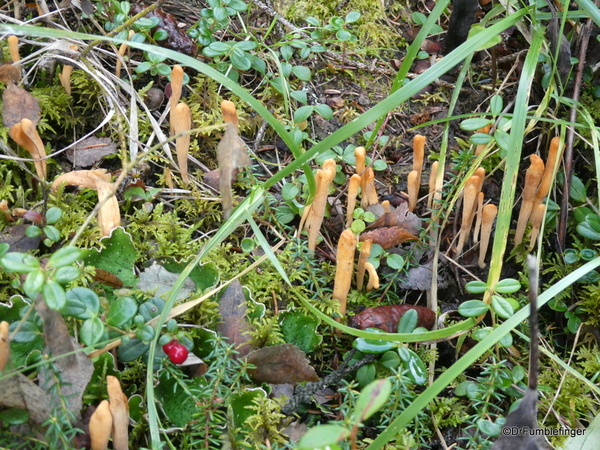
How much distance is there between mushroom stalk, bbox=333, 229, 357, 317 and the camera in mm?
1689

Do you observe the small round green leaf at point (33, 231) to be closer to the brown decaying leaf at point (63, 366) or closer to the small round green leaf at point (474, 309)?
the brown decaying leaf at point (63, 366)

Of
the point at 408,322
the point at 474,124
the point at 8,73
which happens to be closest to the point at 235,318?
the point at 408,322

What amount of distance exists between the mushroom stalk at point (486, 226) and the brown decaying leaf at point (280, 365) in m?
0.83

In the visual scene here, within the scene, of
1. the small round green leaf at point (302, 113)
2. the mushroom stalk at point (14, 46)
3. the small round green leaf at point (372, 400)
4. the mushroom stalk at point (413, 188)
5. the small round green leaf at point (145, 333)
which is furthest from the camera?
the small round green leaf at point (302, 113)

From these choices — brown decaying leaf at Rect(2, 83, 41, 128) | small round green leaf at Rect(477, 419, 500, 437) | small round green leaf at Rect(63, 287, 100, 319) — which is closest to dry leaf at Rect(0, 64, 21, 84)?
brown decaying leaf at Rect(2, 83, 41, 128)

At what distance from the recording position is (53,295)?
1229mm

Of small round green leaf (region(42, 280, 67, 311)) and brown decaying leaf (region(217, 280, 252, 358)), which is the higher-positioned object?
small round green leaf (region(42, 280, 67, 311))

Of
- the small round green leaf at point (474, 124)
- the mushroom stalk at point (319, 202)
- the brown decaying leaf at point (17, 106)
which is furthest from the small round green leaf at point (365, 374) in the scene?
the brown decaying leaf at point (17, 106)

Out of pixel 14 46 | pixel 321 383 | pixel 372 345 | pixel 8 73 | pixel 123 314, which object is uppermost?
pixel 14 46

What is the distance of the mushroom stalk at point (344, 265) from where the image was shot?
5.54 feet

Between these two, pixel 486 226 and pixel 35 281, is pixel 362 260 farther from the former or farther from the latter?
pixel 35 281

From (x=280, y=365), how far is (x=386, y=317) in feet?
1.37

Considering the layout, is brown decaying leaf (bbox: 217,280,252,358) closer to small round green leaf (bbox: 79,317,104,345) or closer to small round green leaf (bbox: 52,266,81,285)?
small round green leaf (bbox: 79,317,104,345)

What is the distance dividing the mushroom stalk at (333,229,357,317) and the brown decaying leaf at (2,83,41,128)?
1.26 meters
